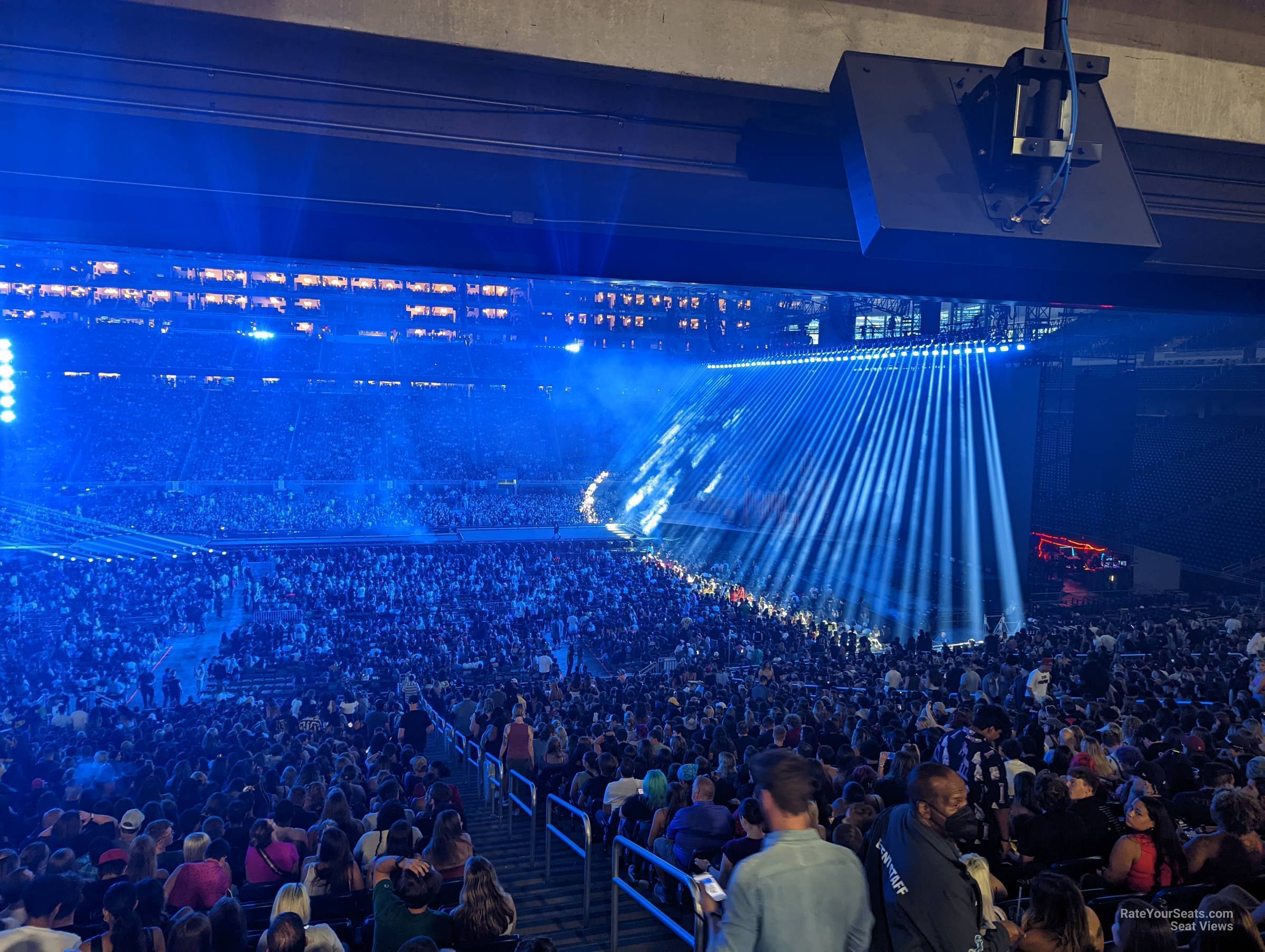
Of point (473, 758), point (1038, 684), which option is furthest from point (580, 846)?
point (1038, 684)

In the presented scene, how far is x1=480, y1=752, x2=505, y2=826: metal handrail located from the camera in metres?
6.53

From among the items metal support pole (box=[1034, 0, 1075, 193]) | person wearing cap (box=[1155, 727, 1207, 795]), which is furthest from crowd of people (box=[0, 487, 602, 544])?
metal support pole (box=[1034, 0, 1075, 193])

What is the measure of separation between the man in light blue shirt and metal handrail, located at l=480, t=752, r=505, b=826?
495cm

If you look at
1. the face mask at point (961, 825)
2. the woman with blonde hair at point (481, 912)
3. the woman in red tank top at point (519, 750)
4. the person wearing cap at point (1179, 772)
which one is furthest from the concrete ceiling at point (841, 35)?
the woman in red tank top at point (519, 750)

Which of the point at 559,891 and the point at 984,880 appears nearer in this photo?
the point at 984,880

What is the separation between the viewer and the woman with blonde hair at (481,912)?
9.41 feet

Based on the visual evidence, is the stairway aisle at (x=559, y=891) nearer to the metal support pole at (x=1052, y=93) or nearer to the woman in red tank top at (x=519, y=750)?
the woman in red tank top at (x=519, y=750)

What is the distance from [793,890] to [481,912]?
1.49 m

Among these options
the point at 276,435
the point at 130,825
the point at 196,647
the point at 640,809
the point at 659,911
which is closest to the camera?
the point at 659,911

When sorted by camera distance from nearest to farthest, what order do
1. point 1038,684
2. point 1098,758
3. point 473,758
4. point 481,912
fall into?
1. point 481,912
2. point 1098,758
3. point 1038,684
4. point 473,758

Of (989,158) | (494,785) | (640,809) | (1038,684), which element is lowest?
(494,785)

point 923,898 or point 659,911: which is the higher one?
point 923,898

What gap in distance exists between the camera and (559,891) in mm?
4703

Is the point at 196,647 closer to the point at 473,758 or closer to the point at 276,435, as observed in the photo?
the point at 473,758
